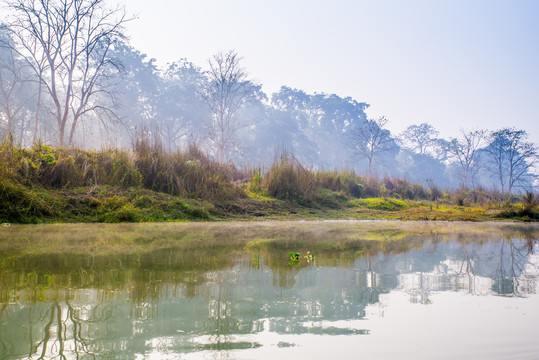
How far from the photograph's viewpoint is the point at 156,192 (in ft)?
24.4

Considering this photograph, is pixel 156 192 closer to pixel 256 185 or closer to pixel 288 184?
pixel 256 185

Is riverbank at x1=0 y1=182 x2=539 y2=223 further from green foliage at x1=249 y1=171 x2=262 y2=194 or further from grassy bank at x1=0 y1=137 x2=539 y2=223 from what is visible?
green foliage at x1=249 y1=171 x2=262 y2=194

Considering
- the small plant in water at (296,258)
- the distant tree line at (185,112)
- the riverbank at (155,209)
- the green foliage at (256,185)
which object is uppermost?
the distant tree line at (185,112)

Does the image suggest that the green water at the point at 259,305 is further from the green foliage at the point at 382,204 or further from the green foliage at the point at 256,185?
the green foliage at the point at 382,204

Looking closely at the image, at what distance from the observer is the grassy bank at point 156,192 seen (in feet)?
19.1

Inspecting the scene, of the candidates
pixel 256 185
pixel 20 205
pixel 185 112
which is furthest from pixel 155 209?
pixel 185 112

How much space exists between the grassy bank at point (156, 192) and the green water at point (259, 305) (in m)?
2.88

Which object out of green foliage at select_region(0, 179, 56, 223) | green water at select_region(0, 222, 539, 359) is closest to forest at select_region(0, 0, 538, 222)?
green foliage at select_region(0, 179, 56, 223)

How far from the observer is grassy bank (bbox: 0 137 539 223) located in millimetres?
5824

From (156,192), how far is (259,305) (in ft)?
20.3

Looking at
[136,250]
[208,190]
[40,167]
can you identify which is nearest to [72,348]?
[136,250]

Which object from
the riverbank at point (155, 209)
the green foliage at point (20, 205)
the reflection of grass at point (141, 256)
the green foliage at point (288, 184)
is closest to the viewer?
the reflection of grass at point (141, 256)

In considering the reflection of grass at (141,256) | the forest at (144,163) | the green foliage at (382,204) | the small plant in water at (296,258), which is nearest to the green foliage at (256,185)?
the forest at (144,163)

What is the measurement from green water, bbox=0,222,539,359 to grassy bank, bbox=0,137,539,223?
9.44 ft
